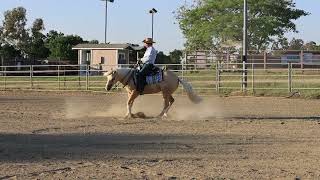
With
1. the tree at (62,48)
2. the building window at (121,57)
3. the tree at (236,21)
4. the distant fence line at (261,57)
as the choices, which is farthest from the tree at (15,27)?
the distant fence line at (261,57)

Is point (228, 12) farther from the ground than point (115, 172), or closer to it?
farther from the ground

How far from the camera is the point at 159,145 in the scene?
9.98 m

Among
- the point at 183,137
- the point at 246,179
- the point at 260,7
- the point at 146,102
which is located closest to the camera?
the point at 246,179

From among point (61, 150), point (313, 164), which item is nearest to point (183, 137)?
point (61, 150)

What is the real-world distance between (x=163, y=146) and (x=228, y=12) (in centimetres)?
4618

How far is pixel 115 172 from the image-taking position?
7391 millimetres

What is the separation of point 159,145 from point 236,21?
144 ft

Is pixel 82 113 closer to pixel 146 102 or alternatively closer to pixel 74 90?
pixel 146 102

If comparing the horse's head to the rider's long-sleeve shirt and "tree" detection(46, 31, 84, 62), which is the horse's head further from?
"tree" detection(46, 31, 84, 62)

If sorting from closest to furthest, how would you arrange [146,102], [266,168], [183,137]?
1. [266,168]
2. [183,137]
3. [146,102]

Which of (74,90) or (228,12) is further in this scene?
(228,12)

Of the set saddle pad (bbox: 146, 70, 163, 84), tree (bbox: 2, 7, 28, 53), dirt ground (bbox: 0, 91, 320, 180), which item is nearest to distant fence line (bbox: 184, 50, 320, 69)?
dirt ground (bbox: 0, 91, 320, 180)

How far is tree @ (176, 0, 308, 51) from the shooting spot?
53.1 metres

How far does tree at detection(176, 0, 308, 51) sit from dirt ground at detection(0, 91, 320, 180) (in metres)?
37.0
